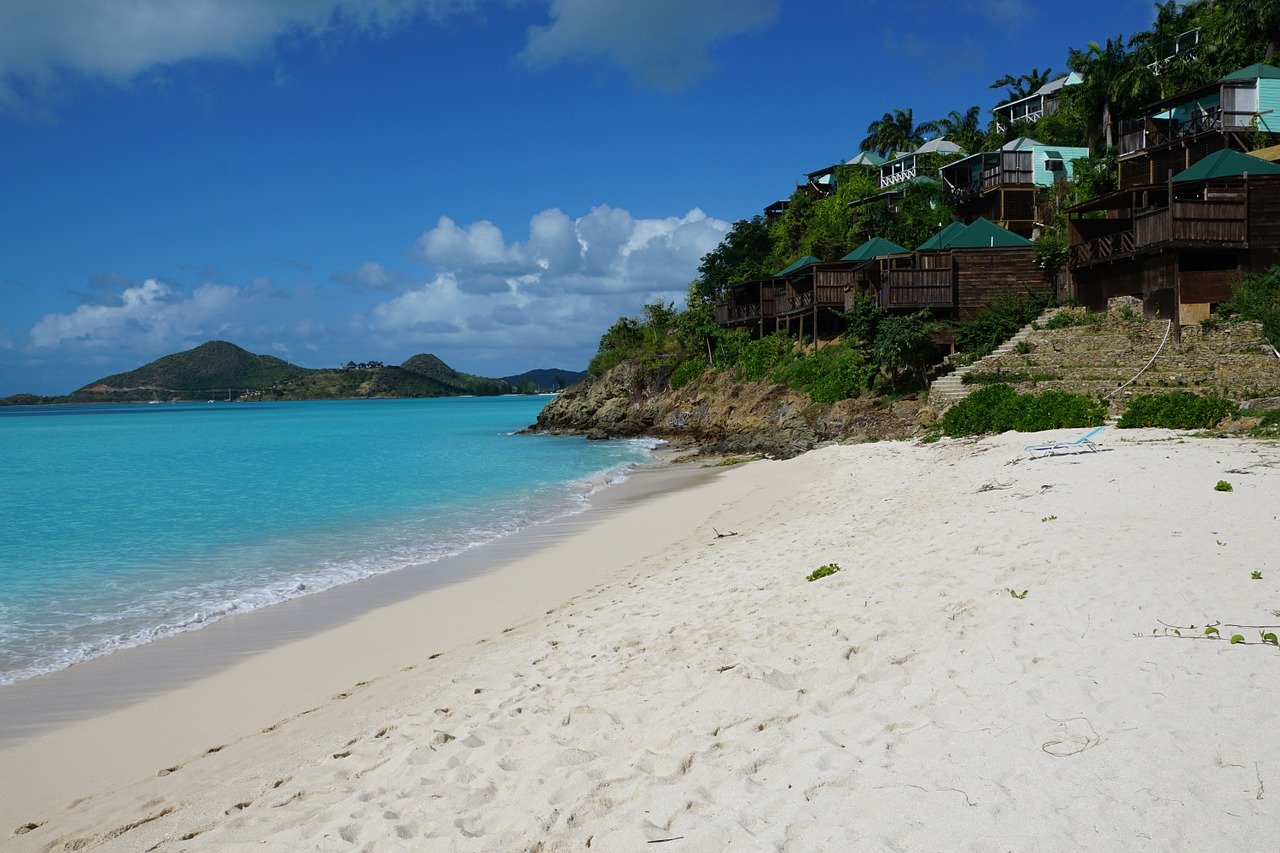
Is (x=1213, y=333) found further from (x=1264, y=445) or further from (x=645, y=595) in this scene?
→ (x=645, y=595)

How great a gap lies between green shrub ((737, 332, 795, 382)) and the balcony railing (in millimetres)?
23546

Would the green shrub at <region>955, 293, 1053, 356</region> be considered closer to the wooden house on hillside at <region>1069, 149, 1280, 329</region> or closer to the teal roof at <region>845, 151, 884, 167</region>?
the wooden house on hillside at <region>1069, 149, 1280, 329</region>

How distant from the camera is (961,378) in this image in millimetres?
28156

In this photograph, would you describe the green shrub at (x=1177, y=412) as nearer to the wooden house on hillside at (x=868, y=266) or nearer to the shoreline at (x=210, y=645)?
the shoreline at (x=210, y=645)

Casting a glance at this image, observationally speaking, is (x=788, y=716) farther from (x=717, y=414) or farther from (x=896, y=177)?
(x=896, y=177)

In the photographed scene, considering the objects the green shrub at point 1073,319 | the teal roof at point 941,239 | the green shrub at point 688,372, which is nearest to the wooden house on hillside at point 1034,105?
the green shrub at point 688,372

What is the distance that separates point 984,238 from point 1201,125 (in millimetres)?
14736

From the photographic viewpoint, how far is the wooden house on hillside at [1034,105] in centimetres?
6406

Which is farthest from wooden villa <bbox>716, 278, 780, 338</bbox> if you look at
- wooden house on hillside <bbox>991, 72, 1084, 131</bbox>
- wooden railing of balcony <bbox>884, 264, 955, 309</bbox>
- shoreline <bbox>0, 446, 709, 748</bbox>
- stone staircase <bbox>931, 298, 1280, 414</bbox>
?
shoreline <bbox>0, 446, 709, 748</bbox>

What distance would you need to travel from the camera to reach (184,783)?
6.18 meters

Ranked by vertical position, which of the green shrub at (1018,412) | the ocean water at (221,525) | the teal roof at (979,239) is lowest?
the ocean water at (221,525)

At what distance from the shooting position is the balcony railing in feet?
203

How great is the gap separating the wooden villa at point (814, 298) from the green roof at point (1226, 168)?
1552cm

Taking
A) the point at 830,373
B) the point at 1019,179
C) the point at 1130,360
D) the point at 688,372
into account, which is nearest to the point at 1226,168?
the point at 1130,360
